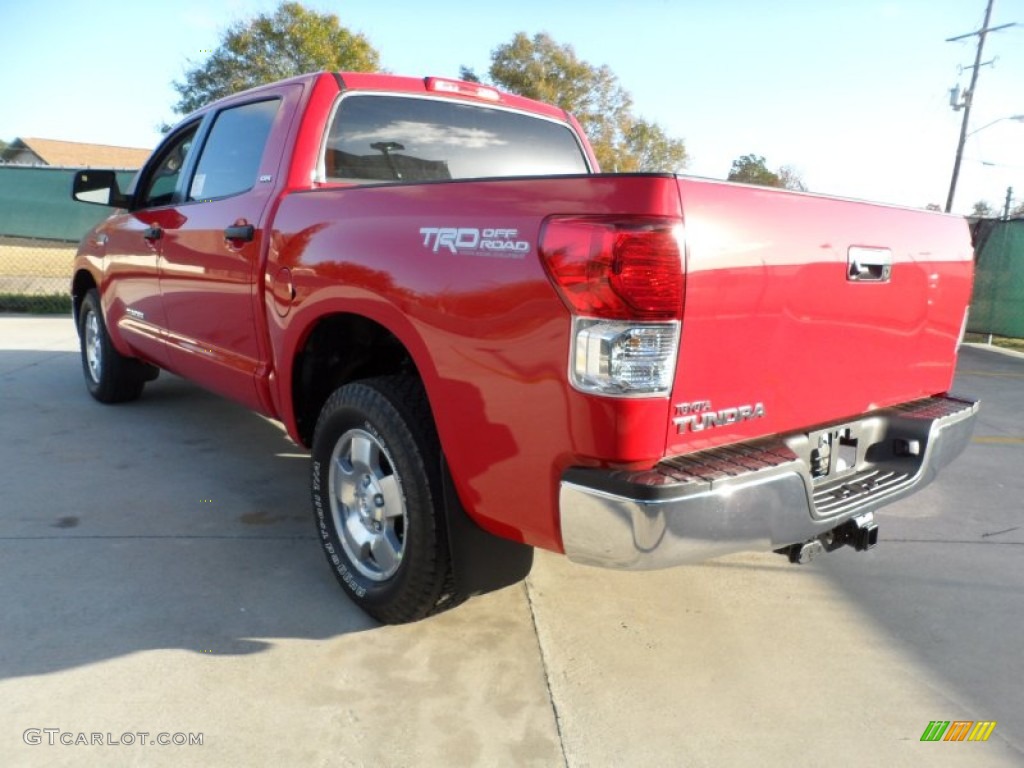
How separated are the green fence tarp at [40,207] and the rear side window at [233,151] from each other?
15258 mm

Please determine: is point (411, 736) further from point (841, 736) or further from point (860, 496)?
point (860, 496)

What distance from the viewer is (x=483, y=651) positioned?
2.68m

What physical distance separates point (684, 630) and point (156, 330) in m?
3.36

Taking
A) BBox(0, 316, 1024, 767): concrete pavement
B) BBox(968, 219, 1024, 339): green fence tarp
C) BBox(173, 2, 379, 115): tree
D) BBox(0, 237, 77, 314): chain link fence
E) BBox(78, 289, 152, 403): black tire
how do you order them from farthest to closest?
BBox(173, 2, 379, 115): tree, BBox(0, 237, 77, 314): chain link fence, BBox(968, 219, 1024, 339): green fence tarp, BBox(78, 289, 152, 403): black tire, BBox(0, 316, 1024, 767): concrete pavement

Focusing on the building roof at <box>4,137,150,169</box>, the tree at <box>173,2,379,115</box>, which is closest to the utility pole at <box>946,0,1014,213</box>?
the tree at <box>173,2,379,115</box>

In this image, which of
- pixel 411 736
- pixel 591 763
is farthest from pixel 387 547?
pixel 591 763

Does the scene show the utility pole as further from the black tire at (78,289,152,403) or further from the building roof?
the building roof

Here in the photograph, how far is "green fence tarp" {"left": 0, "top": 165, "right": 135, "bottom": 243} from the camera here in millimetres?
17688

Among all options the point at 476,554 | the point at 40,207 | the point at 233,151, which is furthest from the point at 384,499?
the point at 40,207

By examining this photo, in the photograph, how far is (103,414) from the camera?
5582mm

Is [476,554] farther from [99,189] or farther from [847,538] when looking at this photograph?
[99,189]

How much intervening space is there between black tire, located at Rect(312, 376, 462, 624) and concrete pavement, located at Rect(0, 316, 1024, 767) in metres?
0.17

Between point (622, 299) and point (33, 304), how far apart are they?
39.6 feet

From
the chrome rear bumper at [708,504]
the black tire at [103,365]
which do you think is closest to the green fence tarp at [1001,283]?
the chrome rear bumper at [708,504]
